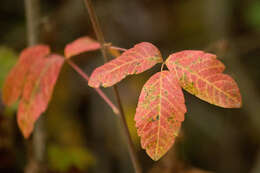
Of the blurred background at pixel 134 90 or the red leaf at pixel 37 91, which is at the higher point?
the red leaf at pixel 37 91

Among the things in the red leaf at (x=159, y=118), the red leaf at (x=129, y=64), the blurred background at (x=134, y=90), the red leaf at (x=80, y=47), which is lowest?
the blurred background at (x=134, y=90)

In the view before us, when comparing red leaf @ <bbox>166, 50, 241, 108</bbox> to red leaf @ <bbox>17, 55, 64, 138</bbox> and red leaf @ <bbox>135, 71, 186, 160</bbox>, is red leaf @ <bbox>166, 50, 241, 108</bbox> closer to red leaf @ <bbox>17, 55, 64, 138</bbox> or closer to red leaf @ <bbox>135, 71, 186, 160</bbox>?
red leaf @ <bbox>135, 71, 186, 160</bbox>

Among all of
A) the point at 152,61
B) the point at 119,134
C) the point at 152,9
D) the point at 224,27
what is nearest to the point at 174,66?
the point at 152,61

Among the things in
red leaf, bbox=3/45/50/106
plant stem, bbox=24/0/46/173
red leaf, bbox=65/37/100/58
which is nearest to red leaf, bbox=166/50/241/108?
red leaf, bbox=65/37/100/58

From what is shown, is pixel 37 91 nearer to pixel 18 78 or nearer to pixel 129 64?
pixel 18 78

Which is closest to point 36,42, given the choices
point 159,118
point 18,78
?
point 18,78

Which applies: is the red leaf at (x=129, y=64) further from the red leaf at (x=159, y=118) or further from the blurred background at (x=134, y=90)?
the blurred background at (x=134, y=90)

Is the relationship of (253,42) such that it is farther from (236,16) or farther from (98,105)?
(98,105)

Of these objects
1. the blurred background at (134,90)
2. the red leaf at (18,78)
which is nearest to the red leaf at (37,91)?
the red leaf at (18,78)
